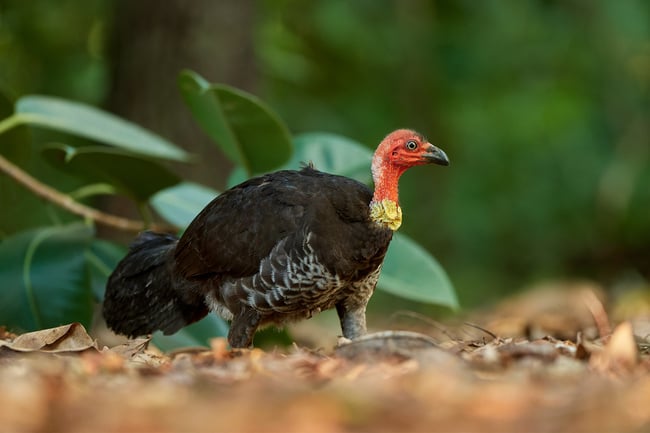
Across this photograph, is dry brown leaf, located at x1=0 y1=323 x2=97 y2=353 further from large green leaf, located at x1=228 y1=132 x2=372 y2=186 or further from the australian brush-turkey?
large green leaf, located at x1=228 y1=132 x2=372 y2=186

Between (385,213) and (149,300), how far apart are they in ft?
3.74

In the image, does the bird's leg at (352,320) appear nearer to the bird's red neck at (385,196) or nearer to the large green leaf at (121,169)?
the bird's red neck at (385,196)

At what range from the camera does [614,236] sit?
9.66 meters

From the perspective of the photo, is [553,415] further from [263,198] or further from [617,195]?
[617,195]

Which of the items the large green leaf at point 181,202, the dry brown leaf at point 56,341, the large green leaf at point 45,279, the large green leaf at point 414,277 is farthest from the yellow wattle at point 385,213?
the large green leaf at point 45,279

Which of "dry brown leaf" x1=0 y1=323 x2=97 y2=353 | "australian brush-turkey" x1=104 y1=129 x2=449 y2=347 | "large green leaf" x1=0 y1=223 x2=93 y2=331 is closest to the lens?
"dry brown leaf" x1=0 y1=323 x2=97 y2=353

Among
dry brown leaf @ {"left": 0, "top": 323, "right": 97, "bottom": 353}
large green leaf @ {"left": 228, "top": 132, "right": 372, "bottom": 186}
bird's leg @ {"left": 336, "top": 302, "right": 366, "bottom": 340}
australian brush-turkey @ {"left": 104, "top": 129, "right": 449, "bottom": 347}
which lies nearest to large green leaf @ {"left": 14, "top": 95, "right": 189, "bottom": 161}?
large green leaf @ {"left": 228, "top": 132, "right": 372, "bottom": 186}

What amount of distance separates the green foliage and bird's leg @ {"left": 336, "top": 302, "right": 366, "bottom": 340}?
60 centimetres

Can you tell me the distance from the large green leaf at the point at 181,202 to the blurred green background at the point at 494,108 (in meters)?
3.58

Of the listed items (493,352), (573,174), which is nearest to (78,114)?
(493,352)

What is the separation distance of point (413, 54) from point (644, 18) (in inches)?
87.3

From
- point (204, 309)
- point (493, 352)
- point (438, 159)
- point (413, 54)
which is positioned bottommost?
point (204, 309)

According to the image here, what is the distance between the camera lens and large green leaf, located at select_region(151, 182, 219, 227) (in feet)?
15.3

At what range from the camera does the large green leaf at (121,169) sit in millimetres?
4520
